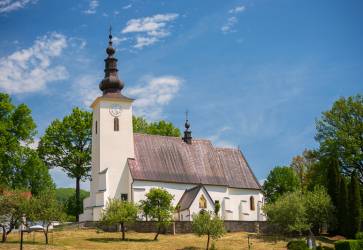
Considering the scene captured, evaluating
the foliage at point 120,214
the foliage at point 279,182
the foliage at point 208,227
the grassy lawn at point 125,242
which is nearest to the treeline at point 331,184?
the foliage at point 279,182

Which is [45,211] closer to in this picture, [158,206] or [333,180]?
[158,206]

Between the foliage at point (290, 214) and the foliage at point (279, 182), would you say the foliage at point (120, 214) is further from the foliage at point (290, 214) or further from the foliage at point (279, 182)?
the foliage at point (279, 182)

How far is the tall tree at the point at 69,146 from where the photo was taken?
6631cm

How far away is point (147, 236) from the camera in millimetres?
49188

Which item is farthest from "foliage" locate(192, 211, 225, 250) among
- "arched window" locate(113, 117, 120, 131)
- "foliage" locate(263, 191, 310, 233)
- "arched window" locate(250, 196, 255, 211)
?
"arched window" locate(250, 196, 255, 211)

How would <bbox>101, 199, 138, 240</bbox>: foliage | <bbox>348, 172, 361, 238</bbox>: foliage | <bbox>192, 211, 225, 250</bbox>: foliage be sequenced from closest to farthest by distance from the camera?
<bbox>192, 211, 225, 250</bbox>: foliage, <bbox>101, 199, 138, 240</bbox>: foliage, <bbox>348, 172, 361, 238</bbox>: foliage

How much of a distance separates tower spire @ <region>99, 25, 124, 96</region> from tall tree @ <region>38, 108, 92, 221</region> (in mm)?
8010

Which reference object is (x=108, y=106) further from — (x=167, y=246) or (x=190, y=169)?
(x=167, y=246)

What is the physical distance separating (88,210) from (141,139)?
29.8 feet

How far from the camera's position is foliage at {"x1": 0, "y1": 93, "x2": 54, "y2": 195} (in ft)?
182

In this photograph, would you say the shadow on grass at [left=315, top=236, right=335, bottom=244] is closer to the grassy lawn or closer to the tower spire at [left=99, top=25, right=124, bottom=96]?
the grassy lawn

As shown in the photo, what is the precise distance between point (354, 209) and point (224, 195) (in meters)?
16.1

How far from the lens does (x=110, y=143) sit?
59406mm

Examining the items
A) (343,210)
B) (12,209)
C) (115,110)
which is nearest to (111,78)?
(115,110)
